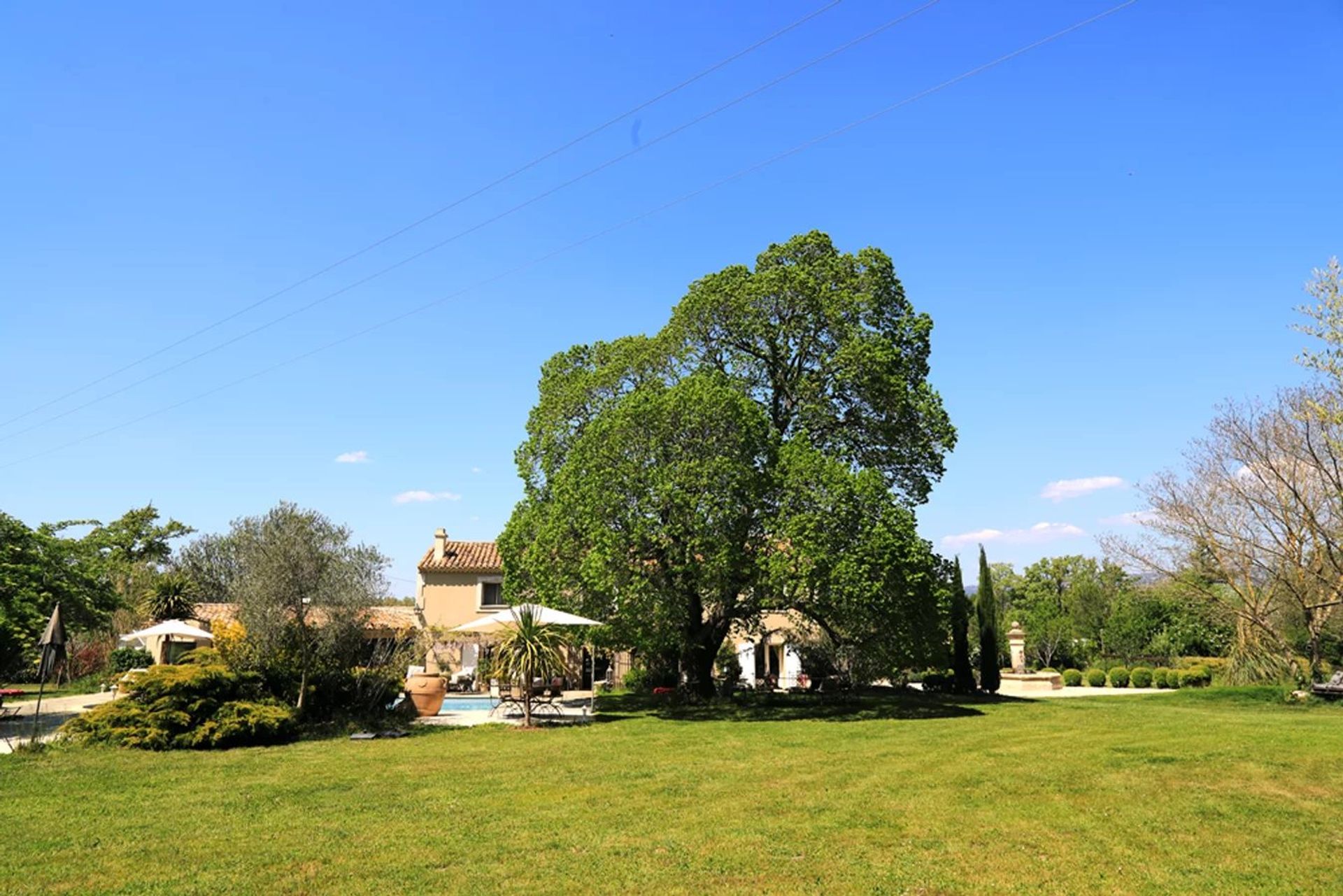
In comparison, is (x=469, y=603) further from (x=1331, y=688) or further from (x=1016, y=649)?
(x=1331, y=688)

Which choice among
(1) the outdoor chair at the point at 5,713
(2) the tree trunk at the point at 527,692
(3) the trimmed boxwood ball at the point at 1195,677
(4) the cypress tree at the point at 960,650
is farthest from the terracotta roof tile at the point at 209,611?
(3) the trimmed boxwood ball at the point at 1195,677

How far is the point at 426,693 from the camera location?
20.7 metres

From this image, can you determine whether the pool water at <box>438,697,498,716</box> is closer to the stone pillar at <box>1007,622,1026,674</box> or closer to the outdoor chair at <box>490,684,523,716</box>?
the outdoor chair at <box>490,684,523,716</box>

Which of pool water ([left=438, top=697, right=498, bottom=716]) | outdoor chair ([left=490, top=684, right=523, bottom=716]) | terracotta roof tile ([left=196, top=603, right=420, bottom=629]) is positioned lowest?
pool water ([left=438, top=697, right=498, bottom=716])

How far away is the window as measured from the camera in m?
36.9

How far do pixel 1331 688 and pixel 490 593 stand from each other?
29.5 m

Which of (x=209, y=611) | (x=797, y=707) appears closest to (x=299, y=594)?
(x=797, y=707)

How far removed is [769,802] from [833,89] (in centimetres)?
976

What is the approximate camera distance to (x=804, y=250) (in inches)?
961

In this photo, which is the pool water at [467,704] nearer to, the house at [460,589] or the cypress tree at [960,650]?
the house at [460,589]

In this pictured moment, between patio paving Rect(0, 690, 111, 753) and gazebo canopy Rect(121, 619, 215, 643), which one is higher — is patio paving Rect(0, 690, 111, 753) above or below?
below

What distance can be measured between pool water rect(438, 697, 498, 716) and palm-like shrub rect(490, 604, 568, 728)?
376 cm

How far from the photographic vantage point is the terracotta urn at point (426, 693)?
20.6 m

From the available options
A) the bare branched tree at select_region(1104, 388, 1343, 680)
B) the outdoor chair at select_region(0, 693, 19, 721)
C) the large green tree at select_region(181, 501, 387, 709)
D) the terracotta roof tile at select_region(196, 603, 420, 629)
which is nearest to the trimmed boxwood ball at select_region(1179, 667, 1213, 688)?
the bare branched tree at select_region(1104, 388, 1343, 680)
